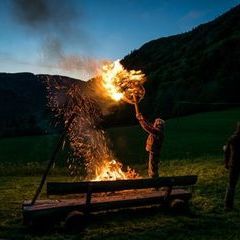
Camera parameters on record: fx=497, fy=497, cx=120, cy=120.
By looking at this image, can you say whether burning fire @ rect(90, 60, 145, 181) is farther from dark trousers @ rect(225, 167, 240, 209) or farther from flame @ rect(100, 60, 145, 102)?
dark trousers @ rect(225, 167, 240, 209)

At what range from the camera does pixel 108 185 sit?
1404cm

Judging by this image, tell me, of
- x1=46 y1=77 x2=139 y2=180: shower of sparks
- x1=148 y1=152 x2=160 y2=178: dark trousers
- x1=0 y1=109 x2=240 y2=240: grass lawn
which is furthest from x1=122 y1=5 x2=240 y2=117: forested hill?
x1=148 y1=152 x2=160 y2=178: dark trousers

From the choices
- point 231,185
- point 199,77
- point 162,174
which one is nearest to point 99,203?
point 231,185

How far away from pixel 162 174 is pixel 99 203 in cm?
1115

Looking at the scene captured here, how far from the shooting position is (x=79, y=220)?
13.5 m

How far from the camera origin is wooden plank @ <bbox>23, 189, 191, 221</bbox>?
1327 cm

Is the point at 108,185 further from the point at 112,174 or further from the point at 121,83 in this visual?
the point at 121,83

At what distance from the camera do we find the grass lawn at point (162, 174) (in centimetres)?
1317

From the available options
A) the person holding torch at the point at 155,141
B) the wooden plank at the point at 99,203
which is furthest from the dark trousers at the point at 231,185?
the person holding torch at the point at 155,141

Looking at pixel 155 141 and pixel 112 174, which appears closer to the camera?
pixel 155 141

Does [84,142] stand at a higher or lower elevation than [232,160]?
lower

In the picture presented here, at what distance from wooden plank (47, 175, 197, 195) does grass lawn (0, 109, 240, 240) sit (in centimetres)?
97

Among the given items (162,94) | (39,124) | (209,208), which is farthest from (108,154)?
(162,94)

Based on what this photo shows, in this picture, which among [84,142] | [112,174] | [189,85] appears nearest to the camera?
[112,174]
